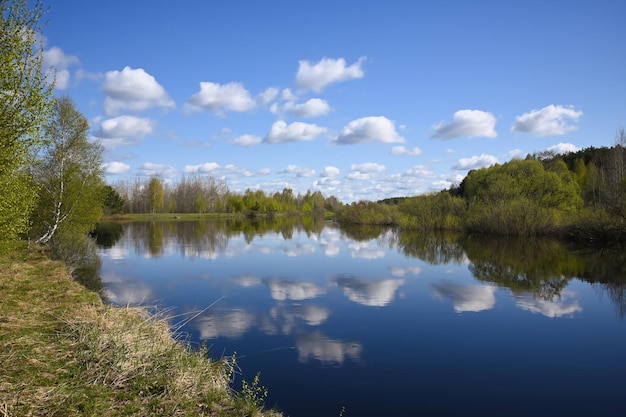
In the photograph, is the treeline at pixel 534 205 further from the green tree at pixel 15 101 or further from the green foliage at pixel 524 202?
the green tree at pixel 15 101

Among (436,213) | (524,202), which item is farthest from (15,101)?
(436,213)

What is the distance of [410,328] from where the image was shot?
11164 millimetres

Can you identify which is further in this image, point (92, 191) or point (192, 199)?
point (192, 199)

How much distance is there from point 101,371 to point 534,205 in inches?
1580

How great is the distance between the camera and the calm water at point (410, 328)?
7.28m

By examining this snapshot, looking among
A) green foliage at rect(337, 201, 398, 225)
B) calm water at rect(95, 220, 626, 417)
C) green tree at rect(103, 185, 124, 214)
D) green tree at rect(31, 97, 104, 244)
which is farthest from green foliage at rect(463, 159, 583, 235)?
green tree at rect(103, 185, 124, 214)

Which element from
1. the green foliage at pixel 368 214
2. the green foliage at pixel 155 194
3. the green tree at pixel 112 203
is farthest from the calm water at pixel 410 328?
the green foliage at pixel 155 194

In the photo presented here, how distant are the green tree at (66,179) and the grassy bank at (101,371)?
16283 millimetres

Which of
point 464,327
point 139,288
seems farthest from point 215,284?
point 464,327

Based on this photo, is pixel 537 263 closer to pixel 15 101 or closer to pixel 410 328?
pixel 410 328

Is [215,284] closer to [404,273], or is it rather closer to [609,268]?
[404,273]

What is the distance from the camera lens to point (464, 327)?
37.1 feet

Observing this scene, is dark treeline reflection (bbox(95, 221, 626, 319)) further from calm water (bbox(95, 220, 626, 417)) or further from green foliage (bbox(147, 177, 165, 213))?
green foliage (bbox(147, 177, 165, 213))

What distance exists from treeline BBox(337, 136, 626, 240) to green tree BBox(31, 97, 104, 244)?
33.8m
